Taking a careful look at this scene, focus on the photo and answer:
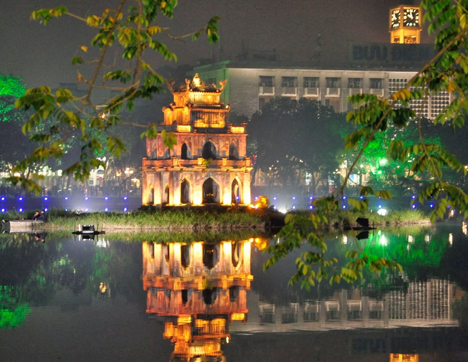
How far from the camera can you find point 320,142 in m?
102

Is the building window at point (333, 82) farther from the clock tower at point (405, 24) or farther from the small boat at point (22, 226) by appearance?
the small boat at point (22, 226)

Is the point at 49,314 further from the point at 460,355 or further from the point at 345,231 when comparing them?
the point at 345,231

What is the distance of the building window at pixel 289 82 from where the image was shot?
5809 inches

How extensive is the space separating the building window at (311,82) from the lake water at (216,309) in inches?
4381

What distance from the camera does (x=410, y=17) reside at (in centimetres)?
16125

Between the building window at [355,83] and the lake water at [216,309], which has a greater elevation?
the building window at [355,83]

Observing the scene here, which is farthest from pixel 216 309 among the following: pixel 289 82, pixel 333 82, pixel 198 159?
pixel 333 82

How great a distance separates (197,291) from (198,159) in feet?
119

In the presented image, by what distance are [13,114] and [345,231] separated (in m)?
50.4

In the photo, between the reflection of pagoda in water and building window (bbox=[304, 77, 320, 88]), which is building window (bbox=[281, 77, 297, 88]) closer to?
building window (bbox=[304, 77, 320, 88])

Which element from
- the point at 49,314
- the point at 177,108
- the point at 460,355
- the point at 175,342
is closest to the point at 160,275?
the point at 49,314

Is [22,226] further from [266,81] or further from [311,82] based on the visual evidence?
[311,82]

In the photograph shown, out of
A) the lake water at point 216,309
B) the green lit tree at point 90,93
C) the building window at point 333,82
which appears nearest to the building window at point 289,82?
the building window at point 333,82

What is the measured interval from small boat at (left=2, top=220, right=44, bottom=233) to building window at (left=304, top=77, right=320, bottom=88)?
320ft
